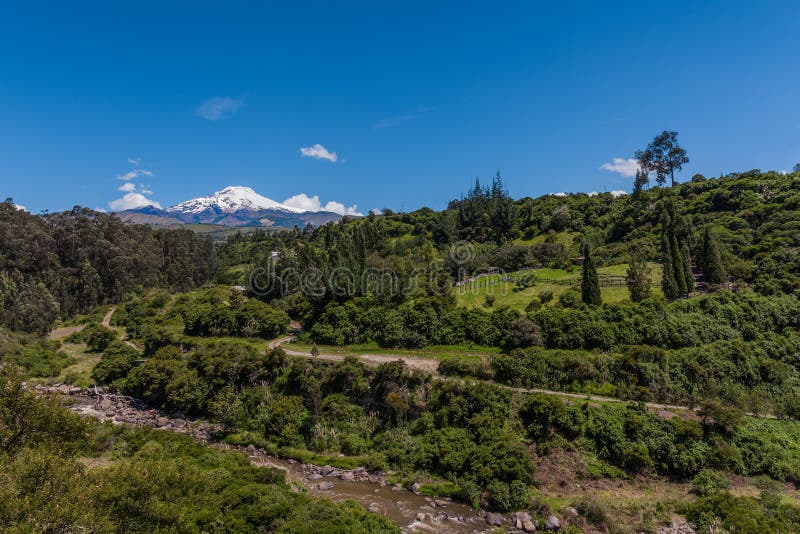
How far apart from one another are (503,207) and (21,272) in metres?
100

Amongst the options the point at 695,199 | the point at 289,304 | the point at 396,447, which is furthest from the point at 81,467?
the point at 695,199

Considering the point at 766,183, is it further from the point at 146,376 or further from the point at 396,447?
the point at 146,376

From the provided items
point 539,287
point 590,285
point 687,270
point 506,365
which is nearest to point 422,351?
point 506,365

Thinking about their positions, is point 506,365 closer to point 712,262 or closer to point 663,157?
point 712,262

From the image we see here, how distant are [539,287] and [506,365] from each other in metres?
22.7

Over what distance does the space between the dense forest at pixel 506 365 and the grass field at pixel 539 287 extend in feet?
1.33

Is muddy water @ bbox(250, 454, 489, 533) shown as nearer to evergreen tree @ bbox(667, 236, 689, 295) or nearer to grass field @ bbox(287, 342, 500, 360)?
grass field @ bbox(287, 342, 500, 360)

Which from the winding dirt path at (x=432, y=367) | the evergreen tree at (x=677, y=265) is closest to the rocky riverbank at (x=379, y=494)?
the winding dirt path at (x=432, y=367)

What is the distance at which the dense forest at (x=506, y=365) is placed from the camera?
84.5ft

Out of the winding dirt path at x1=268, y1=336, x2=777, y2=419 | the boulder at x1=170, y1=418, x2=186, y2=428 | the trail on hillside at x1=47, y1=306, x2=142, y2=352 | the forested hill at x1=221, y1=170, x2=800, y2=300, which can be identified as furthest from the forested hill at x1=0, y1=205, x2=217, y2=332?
the winding dirt path at x1=268, y1=336, x2=777, y2=419

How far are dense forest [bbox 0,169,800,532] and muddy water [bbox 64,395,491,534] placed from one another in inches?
43.8

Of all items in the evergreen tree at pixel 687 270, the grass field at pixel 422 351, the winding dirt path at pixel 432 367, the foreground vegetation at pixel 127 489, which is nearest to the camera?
the foreground vegetation at pixel 127 489

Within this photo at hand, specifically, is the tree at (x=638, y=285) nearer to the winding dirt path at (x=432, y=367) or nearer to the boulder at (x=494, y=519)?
the winding dirt path at (x=432, y=367)

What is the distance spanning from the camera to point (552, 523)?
22266 millimetres
